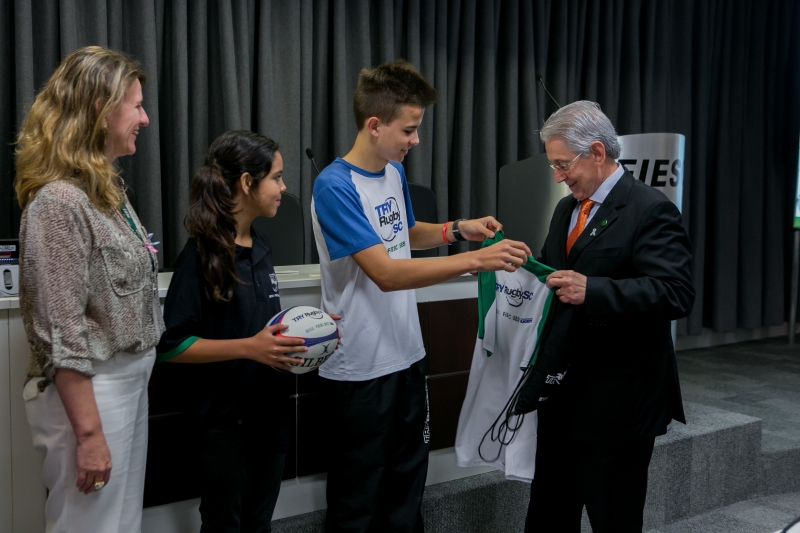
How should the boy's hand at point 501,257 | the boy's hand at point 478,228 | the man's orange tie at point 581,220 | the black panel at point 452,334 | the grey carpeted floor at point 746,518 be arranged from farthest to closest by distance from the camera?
1. the grey carpeted floor at point 746,518
2. the black panel at point 452,334
3. the boy's hand at point 478,228
4. the man's orange tie at point 581,220
5. the boy's hand at point 501,257

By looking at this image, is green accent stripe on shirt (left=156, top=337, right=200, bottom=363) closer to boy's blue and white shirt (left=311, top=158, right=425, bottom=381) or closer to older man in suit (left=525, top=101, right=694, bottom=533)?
boy's blue and white shirt (left=311, top=158, right=425, bottom=381)

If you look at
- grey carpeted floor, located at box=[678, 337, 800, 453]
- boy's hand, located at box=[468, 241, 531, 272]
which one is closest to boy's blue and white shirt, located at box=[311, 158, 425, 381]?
boy's hand, located at box=[468, 241, 531, 272]

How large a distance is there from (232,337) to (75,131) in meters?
0.59

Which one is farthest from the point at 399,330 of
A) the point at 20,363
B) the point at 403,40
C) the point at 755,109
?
the point at 755,109

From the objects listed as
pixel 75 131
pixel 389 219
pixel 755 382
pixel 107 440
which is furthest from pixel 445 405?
pixel 755 382

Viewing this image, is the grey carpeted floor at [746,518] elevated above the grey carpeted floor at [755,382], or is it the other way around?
the grey carpeted floor at [755,382]

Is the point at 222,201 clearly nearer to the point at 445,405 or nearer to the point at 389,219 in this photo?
the point at 389,219

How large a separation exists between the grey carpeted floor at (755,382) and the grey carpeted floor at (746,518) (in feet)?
0.85

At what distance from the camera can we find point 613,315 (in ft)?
5.46

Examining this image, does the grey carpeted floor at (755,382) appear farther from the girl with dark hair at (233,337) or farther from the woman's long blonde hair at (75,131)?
the woman's long blonde hair at (75,131)

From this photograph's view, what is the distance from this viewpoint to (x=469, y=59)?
4559mm

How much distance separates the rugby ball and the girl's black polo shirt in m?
0.10

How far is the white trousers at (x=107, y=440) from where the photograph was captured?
133 centimetres

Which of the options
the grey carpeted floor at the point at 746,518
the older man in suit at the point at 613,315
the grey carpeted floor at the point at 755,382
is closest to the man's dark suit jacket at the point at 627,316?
the older man in suit at the point at 613,315
